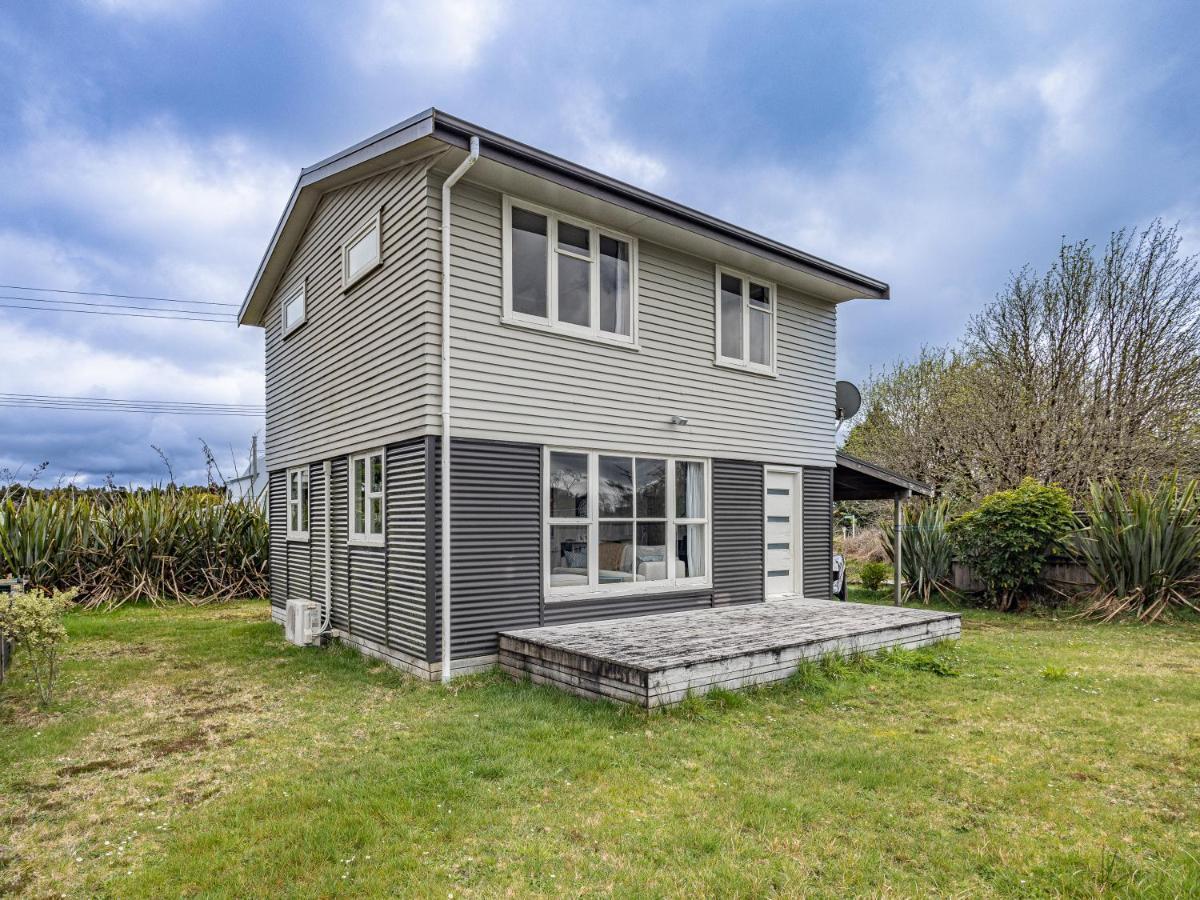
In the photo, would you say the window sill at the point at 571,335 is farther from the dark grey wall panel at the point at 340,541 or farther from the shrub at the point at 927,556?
the shrub at the point at 927,556

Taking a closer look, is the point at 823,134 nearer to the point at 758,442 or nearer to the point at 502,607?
the point at 758,442

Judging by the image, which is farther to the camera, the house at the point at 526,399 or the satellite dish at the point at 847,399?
the satellite dish at the point at 847,399

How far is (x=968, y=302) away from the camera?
62.8ft

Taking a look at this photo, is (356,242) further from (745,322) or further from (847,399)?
(847,399)

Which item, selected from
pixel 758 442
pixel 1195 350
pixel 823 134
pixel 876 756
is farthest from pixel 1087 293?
pixel 876 756

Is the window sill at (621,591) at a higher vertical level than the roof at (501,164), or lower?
lower

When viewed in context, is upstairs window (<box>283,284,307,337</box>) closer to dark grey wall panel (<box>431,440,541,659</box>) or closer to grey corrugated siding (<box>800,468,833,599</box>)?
dark grey wall panel (<box>431,440,541,659</box>)

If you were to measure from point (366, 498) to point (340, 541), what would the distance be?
106cm

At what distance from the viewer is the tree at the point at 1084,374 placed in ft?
51.3

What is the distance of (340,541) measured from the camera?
8570mm

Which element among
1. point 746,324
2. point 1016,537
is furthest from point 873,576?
point 746,324

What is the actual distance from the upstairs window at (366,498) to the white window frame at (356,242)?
6.57 feet

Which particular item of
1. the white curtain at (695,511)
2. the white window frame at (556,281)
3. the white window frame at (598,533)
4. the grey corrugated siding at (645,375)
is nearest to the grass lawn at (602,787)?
the white window frame at (598,533)

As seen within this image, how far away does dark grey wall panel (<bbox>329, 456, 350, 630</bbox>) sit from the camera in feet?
27.6
